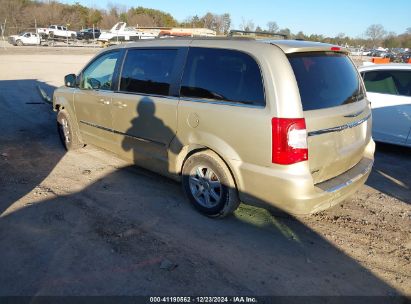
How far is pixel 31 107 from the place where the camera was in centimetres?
974

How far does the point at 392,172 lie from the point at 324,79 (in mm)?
2953

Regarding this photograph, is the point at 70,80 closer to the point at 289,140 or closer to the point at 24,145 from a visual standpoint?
the point at 24,145

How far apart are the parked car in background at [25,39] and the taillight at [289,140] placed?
146ft

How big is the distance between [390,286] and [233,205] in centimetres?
158

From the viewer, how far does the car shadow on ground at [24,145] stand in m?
4.94

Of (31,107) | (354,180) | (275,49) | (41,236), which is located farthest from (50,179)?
(31,107)

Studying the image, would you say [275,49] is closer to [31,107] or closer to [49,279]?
[49,279]

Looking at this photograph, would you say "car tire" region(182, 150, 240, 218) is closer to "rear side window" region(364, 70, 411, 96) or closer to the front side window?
the front side window

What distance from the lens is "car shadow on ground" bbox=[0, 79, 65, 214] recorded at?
494 cm

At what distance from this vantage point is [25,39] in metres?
40.8

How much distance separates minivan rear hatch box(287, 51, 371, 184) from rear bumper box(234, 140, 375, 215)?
0.39 ft

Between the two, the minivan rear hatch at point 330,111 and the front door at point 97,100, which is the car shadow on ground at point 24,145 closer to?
the front door at point 97,100

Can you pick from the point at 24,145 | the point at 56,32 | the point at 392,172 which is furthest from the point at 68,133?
the point at 56,32

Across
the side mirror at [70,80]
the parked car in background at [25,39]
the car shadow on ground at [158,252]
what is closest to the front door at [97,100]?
the side mirror at [70,80]
